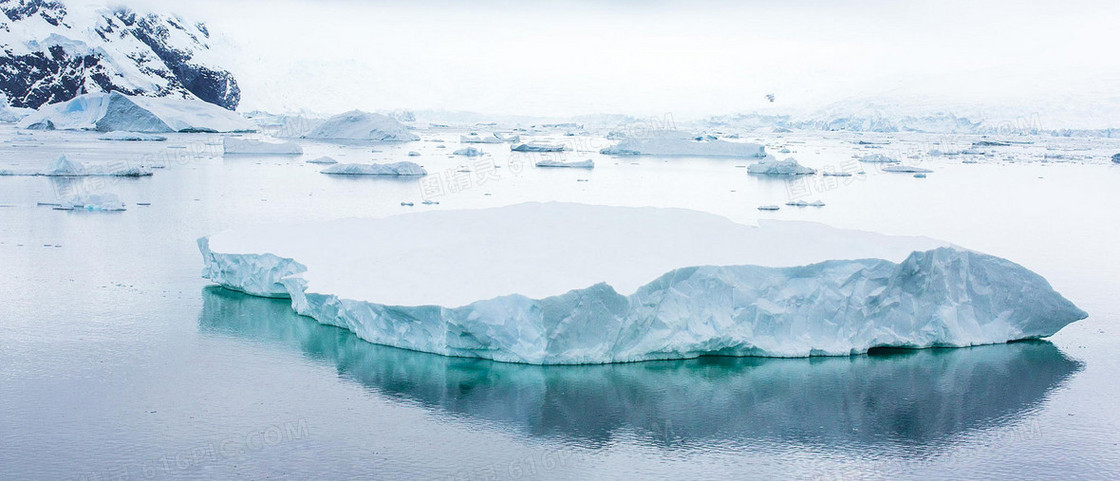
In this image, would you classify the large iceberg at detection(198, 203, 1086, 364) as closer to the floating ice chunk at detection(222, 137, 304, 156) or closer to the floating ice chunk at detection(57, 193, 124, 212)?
the floating ice chunk at detection(57, 193, 124, 212)

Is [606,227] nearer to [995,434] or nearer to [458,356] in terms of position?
[458,356]

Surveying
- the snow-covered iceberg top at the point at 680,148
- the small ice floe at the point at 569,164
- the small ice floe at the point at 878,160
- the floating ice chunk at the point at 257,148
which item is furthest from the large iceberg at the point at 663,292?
the snow-covered iceberg top at the point at 680,148

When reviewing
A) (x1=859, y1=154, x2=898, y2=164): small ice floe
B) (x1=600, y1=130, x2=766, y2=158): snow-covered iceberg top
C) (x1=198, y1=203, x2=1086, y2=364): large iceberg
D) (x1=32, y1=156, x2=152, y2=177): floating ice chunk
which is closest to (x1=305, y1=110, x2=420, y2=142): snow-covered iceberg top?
(x1=600, y1=130, x2=766, y2=158): snow-covered iceberg top

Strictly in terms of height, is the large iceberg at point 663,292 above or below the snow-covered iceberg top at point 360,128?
below

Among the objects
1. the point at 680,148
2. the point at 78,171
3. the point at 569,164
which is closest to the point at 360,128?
the point at 680,148

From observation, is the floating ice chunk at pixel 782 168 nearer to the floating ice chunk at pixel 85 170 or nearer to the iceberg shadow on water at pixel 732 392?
the floating ice chunk at pixel 85 170

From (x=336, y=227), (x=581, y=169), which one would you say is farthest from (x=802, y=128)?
(x=336, y=227)
